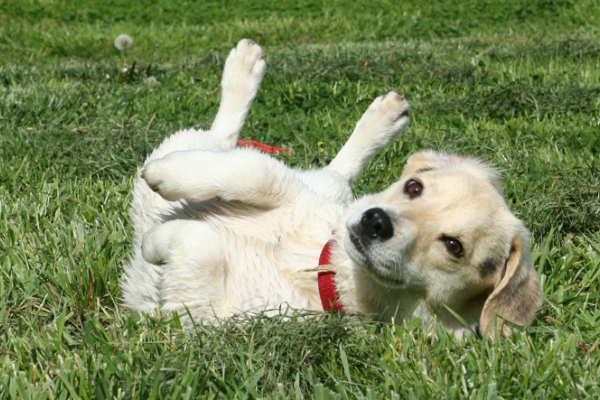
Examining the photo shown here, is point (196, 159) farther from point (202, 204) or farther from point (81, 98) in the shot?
point (81, 98)

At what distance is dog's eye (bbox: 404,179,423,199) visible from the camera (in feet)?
10.0

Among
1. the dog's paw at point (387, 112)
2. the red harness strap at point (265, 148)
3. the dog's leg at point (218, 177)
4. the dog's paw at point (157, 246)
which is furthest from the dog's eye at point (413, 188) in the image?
the red harness strap at point (265, 148)

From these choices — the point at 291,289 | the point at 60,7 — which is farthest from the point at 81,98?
the point at 60,7

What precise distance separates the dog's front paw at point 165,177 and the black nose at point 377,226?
0.93m

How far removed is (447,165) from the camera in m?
3.43

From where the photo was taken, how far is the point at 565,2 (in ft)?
43.6

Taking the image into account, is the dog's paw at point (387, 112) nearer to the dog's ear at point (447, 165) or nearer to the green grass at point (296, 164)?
the green grass at point (296, 164)

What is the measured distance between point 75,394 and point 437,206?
1682 millimetres

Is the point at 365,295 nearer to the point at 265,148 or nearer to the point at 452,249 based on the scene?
the point at 452,249

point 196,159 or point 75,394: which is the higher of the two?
point 196,159

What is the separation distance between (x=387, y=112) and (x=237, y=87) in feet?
3.30

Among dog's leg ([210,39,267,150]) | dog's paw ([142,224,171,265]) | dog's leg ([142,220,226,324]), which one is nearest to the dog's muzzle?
dog's leg ([142,220,226,324])

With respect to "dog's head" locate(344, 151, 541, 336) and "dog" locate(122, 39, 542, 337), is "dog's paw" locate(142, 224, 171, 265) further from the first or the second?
"dog's head" locate(344, 151, 541, 336)

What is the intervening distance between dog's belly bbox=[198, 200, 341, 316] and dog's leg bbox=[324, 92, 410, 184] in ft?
2.18
